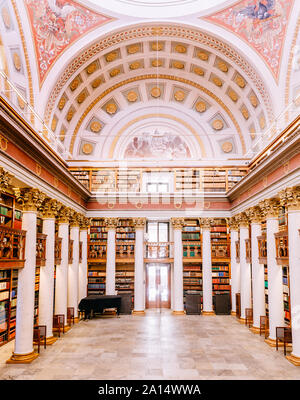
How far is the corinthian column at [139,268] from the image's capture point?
14.8 metres

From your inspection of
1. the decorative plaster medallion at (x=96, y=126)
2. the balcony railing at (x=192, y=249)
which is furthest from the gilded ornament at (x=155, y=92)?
the balcony railing at (x=192, y=249)

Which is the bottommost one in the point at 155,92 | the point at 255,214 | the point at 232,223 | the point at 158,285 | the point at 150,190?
the point at 158,285

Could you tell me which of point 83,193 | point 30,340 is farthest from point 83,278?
point 30,340

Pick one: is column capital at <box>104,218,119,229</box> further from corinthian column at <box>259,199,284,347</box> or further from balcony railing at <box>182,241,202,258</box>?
corinthian column at <box>259,199,284,347</box>

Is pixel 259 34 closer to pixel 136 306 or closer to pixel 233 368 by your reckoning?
pixel 233 368

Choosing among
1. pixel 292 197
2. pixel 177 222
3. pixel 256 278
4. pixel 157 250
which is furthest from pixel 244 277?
pixel 292 197

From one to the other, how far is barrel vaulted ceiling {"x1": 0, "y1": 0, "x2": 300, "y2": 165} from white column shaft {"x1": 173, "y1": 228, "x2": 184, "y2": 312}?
387cm

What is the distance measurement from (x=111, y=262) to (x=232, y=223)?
5773mm

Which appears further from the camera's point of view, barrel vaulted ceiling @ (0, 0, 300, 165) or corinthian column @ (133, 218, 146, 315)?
corinthian column @ (133, 218, 146, 315)

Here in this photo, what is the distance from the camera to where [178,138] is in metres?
16.8

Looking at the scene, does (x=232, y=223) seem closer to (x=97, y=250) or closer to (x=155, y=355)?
(x=97, y=250)

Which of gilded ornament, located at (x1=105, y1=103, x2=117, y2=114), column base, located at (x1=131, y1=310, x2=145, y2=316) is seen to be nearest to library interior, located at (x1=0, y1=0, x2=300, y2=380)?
gilded ornament, located at (x1=105, y1=103, x2=117, y2=114)

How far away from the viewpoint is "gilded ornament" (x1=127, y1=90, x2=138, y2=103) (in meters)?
16.5

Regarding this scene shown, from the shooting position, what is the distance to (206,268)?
14.9 metres
